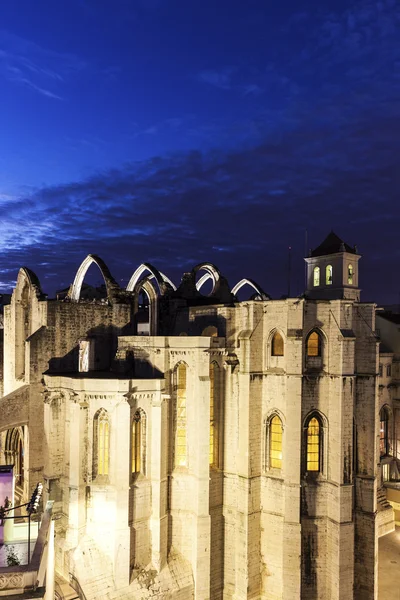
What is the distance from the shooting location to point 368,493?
76.0ft

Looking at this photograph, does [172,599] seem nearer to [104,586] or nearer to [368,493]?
[104,586]

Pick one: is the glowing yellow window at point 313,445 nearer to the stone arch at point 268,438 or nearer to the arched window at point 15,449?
the stone arch at point 268,438

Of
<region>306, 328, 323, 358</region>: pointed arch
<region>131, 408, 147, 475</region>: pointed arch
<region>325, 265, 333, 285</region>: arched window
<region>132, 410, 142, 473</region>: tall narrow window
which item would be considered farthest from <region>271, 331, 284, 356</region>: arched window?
<region>325, 265, 333, 285</region>: arched window

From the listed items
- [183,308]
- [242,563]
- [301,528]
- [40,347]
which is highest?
[183,308]

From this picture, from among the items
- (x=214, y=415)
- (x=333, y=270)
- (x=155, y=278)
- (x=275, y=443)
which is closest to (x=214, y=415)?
(x=214, y=415)

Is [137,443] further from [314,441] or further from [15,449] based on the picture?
[15,449]

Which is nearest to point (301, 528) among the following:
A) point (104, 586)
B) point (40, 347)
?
point (104, 586)

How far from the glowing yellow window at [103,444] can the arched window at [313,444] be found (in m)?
9.72

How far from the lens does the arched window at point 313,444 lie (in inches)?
891

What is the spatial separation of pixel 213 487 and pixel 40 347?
11590mm

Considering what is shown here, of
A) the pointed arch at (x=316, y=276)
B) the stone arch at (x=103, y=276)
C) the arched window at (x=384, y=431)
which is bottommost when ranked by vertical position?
the arched window at (x=384, y=431)

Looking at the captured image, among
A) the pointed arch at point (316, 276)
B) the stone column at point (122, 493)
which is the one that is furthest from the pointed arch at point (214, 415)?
the pointed arch at point (316, 276)

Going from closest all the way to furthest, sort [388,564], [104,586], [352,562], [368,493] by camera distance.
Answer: [104,586] → [352,562] → [368,493] → [388,564]

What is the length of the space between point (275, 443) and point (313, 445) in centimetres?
186
